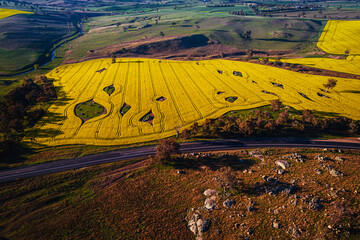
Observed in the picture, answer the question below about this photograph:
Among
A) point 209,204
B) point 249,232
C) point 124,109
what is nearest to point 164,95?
point 124,109

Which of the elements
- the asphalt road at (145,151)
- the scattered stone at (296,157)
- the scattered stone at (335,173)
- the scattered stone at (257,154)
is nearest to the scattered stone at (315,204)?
the scattered stone at (335,173)

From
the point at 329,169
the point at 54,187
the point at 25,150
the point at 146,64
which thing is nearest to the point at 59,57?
the point at 146,64

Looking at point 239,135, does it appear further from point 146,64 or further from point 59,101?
point 146,64

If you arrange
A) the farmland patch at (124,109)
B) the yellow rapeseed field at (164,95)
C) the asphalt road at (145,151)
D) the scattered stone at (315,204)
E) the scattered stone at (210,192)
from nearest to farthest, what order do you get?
1. the scattered stone at (315,204)
2. the scattered stone at (210,192)
3. the asphalt road at (145,151)
4. the yellow rapeseed field at (164,95)
5. the farmland patch at (124,109)

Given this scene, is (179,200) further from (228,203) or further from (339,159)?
(339,159)

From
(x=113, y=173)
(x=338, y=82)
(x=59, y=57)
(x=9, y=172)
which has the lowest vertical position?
(x=338, y=82)

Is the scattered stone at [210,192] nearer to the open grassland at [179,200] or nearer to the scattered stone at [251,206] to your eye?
the open grassland at [179,200]
